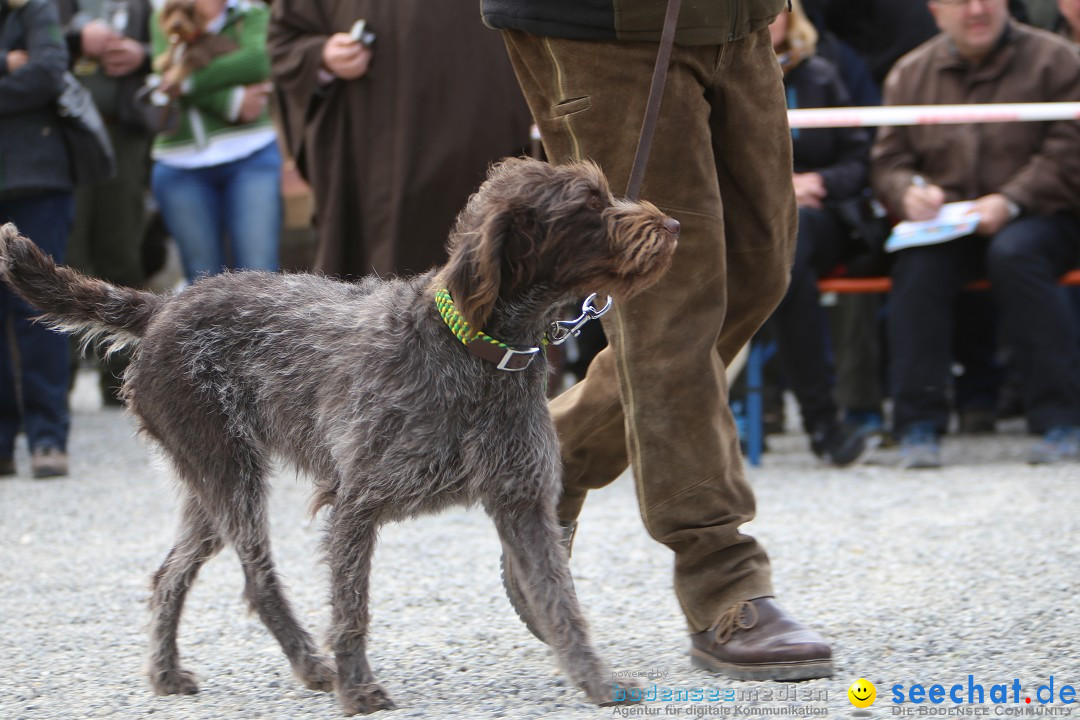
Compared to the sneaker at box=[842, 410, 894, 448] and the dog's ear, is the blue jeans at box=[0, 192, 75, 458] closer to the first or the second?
the sneaker at box=[842, 410, 894, 448]

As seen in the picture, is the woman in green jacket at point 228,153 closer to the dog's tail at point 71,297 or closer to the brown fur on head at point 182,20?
the brown fur on head at point 182,20

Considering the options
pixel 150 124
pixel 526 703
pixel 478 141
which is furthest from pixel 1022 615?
pixel 150 124

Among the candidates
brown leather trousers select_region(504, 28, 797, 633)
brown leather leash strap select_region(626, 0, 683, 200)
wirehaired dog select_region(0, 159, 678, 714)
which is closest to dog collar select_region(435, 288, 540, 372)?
wirehaired dog select_region(0, 159, 678, 714)

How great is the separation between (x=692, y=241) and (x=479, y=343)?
0.65m

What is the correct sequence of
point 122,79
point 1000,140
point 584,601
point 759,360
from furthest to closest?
1. point 122,79
2. point 759,360
3. point 1000,140
4. point 584,601

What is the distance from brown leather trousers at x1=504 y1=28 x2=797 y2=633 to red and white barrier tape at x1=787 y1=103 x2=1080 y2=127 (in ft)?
12.9

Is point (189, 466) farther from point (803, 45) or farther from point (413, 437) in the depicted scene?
point (803, 45)

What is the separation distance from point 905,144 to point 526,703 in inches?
207

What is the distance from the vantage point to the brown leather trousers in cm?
380

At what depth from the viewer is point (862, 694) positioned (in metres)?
3.59

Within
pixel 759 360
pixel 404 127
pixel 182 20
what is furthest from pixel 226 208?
pixel 759 360

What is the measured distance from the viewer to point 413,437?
3713 millimetres

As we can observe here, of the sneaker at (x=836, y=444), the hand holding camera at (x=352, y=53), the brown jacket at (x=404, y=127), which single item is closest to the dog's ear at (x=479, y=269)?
the brown jacket at (x=404, y=127)

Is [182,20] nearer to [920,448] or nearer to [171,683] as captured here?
[920,448]
